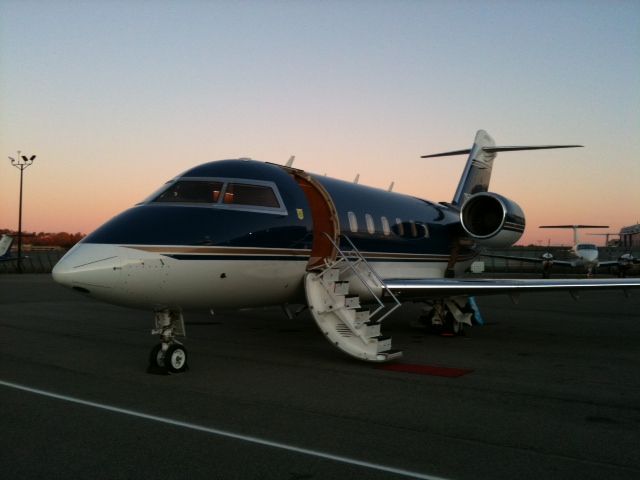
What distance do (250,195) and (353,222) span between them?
277 cm

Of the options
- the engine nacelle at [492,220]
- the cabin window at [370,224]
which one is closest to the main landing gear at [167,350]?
the cabin window at [370,224]

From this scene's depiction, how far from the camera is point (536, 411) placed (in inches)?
241

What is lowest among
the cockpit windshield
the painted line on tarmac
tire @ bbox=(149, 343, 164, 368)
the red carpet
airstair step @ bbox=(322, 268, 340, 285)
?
the red carpet

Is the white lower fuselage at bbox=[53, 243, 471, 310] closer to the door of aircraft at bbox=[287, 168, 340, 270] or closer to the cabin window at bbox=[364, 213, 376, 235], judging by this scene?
the door of aircraft at bbox=[287, 168, 340, 270]

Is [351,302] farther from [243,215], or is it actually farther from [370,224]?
[370,224]

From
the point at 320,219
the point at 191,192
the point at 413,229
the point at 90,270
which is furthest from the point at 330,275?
the point at 413,229

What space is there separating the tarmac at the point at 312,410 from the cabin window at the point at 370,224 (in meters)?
2.25

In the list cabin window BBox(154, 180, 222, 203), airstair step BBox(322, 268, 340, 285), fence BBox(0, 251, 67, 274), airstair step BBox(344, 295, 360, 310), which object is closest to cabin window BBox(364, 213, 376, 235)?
airstair step BBox(322, 268, 340, 285)

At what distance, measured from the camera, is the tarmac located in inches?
175

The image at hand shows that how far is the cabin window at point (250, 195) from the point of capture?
846 centimetres

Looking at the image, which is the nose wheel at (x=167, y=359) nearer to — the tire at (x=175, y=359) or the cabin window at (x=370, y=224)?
the tire at (x=175, y=359)

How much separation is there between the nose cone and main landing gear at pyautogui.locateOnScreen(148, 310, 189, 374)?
1095mm

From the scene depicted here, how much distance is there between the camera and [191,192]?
8.27 m

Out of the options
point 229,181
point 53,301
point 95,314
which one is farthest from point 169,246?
point 53,301
